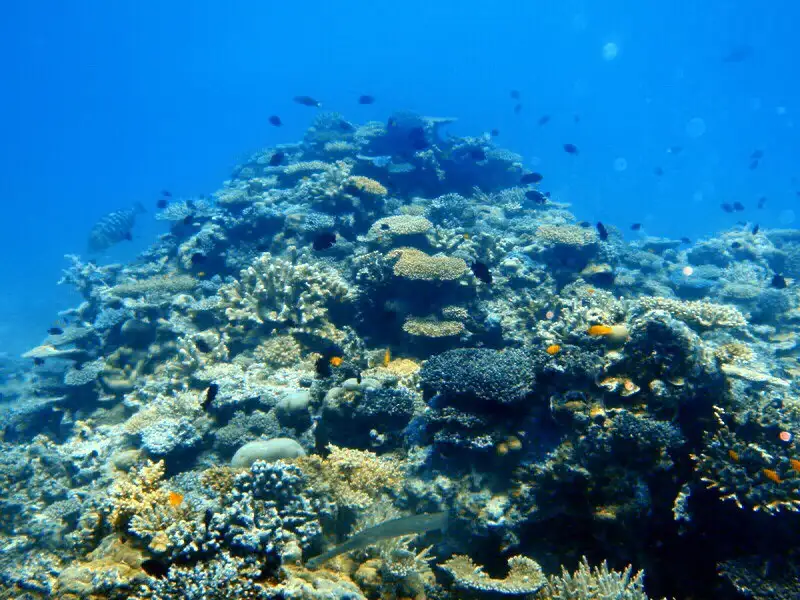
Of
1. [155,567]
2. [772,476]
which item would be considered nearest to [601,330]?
[772,476]

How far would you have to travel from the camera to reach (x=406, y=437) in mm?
6703

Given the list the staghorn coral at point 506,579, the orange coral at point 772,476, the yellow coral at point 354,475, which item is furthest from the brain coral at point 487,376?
the orange coral at point 772,476

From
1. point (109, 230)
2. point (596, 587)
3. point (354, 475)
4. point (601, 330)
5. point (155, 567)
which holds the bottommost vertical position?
point (596, 587)

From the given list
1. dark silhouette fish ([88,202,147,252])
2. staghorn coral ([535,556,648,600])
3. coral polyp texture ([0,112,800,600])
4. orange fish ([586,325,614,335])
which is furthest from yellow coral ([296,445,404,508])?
dark silhouette fish ([88,202,147,252])

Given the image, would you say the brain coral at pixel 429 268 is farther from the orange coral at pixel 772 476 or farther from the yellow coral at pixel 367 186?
the orange coral at pixel 772 476

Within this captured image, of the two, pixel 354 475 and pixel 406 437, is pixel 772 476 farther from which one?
pixel 354 475

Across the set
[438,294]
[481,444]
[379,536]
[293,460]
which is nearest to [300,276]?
[438,294]

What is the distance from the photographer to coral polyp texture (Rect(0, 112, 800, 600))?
14.5ft

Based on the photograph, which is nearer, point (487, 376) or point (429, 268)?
point (487, 376)

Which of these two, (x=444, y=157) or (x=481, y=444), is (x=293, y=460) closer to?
(x=481, y=444)

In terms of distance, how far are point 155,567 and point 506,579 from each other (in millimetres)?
3477

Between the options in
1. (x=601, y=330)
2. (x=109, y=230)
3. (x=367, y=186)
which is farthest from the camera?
(x=109, y=230)

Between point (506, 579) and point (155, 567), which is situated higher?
point (155, 567)

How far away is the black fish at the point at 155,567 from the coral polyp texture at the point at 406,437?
0.02m
